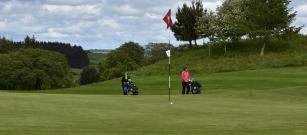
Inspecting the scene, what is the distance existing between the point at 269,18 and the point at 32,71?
61494 mm

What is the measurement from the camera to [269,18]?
71.4 m

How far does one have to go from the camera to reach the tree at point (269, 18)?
2813 inches

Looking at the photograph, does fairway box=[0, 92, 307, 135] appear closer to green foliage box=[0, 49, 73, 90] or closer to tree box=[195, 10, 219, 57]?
tree box=[195, 10, 219, 57]

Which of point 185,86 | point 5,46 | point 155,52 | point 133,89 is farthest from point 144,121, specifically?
point 155,52

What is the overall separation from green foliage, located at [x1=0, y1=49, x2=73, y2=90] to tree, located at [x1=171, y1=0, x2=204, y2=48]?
140 ft

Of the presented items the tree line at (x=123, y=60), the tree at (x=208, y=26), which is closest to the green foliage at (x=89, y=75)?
the tree line at (x=123, y=60)

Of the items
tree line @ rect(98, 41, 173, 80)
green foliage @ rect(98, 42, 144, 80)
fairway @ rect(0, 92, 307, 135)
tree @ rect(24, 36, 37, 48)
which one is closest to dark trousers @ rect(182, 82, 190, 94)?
fairway @ rect(0, 92, 307, 135)

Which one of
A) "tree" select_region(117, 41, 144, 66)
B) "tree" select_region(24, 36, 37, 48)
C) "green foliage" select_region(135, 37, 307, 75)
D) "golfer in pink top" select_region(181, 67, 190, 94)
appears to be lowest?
"golfer in pink top" select_region(181, 67, 190, 94)

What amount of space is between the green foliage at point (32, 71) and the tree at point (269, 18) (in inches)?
2237

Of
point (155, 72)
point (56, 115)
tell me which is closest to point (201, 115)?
point (56, 115)

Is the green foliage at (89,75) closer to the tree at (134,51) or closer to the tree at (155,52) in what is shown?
the tree at (134,51)

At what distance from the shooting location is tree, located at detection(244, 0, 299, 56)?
7144 cm

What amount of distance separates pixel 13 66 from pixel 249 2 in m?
60.2

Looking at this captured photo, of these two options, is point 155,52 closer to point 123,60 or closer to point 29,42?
point 123,60
